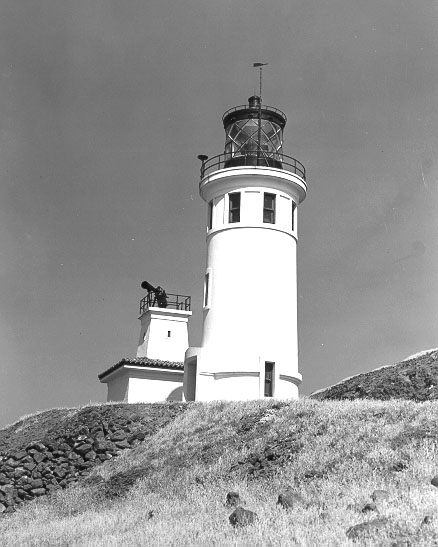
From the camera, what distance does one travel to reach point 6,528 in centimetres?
2209

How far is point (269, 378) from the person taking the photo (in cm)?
3425

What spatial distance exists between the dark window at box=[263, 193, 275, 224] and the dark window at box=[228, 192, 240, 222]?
107cm

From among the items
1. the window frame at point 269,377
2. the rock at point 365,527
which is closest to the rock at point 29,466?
the window frame at point 269,377

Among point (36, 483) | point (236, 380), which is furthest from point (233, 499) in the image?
point (236, 380)

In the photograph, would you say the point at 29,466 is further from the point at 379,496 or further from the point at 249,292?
the point at 379,496

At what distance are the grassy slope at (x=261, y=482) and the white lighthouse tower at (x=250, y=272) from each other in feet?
19.2

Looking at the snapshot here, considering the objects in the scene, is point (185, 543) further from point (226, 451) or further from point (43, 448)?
point (43, 448)

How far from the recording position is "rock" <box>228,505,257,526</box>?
15914mm

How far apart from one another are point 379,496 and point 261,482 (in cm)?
452

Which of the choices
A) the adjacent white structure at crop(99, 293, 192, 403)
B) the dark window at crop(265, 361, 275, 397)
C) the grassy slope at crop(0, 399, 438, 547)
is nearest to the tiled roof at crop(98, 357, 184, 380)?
the adjacent white structure at crop(99, 293, 192, 403)

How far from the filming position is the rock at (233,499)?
59.4ft

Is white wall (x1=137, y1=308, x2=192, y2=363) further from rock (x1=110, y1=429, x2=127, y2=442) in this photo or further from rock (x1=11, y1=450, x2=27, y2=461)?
rock (x1=11, y1=450, x2=27, y2=461)

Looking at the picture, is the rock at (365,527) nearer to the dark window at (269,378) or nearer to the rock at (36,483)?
the rock at (36,483)

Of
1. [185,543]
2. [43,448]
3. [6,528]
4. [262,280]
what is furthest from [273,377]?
[185,543]
